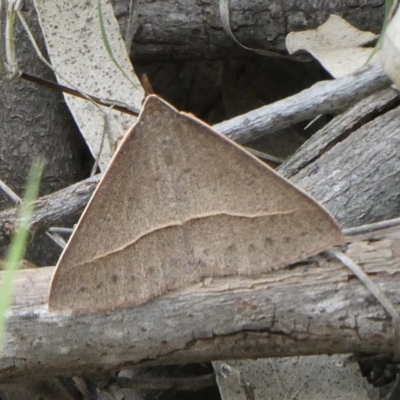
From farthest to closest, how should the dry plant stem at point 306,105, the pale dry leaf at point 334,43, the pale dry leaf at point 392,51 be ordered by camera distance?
the pale dry leaf at point 334,43
the dry plant stem at point 306,105
the pale dry leaf at point 392,51

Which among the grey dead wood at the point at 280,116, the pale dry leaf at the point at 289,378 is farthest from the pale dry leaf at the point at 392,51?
the pale dry leaf at the point at 289,378

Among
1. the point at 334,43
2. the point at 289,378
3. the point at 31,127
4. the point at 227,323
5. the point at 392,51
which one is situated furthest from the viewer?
the point at 31,127

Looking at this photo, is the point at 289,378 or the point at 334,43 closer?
the point at 289,378

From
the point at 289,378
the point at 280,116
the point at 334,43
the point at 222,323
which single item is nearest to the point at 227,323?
the point at 222,323

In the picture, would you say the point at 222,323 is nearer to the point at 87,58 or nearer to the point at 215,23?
the point at 87,58

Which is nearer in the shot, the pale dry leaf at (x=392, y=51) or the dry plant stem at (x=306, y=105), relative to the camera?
the pale dry leaf at (x=392, y=51)

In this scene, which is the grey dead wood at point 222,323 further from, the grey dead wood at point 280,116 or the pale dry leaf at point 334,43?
the pale dry leaf at point 334,43
